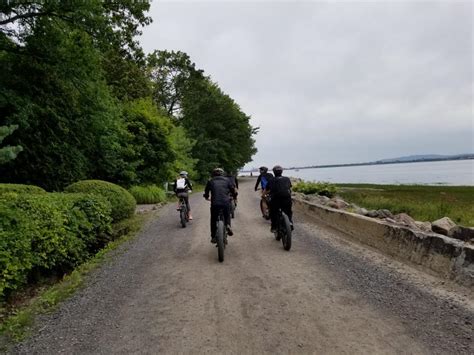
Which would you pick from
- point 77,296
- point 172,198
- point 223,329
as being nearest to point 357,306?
point 223,329

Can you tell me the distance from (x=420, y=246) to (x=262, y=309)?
3.42 metres

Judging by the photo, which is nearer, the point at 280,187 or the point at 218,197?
the point at 218,197

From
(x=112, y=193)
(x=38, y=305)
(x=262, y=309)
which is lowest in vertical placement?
(x=38, y=305)

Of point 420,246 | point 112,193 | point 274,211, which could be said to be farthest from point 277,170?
point 112,193

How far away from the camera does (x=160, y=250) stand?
8.45m

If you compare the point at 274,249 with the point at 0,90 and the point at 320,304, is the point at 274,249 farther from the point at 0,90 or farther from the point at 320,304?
the point at 0,90

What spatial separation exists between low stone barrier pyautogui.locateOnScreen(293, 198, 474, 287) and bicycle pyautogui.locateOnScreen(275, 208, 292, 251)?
1.92m

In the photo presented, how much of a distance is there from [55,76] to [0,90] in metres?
2.01

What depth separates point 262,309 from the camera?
180 inches

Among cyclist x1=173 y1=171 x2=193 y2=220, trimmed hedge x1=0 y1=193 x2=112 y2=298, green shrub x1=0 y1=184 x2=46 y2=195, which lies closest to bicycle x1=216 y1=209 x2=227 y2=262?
trimmed hedge x1=0 y1=193 x2=112 y2=298

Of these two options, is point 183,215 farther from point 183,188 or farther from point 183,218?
point 183,188

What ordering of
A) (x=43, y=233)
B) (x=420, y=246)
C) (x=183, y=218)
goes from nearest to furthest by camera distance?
(x=43, y=233) → (x=420, y=246) → (x=183, y=218)

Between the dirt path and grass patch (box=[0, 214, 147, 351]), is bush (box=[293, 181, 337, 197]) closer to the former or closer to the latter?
the dirt path

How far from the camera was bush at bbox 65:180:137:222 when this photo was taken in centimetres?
1171
